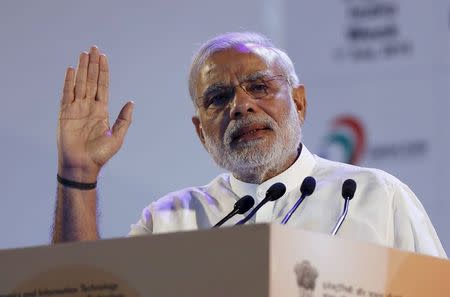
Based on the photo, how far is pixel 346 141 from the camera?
4391 mm

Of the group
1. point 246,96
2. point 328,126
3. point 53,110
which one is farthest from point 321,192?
point 53,110

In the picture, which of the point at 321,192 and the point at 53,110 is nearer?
the point at 321,192

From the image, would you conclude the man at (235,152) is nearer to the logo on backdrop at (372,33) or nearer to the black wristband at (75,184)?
the black wristband at (75,184)

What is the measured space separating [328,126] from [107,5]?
1263mm

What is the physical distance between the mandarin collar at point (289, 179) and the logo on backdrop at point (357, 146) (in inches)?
44.1

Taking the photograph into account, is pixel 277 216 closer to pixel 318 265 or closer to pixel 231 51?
pixel 231 51

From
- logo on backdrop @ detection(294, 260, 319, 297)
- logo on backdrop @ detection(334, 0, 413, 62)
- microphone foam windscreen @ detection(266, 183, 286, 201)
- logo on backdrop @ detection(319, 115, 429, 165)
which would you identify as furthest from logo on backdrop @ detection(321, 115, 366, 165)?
logo on backdrop @ detection(294, 260, 319, 297)

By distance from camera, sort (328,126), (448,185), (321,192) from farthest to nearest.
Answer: (328,126) < (448,185) < (321,192)

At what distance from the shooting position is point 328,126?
455cm

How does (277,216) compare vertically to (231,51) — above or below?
below

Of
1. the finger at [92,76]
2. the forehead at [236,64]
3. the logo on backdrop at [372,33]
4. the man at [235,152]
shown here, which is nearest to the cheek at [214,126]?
the man at [235,152]

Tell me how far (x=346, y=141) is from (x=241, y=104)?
1434 mm

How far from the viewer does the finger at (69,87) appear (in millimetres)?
3094

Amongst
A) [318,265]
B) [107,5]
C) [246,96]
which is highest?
[107,5]
